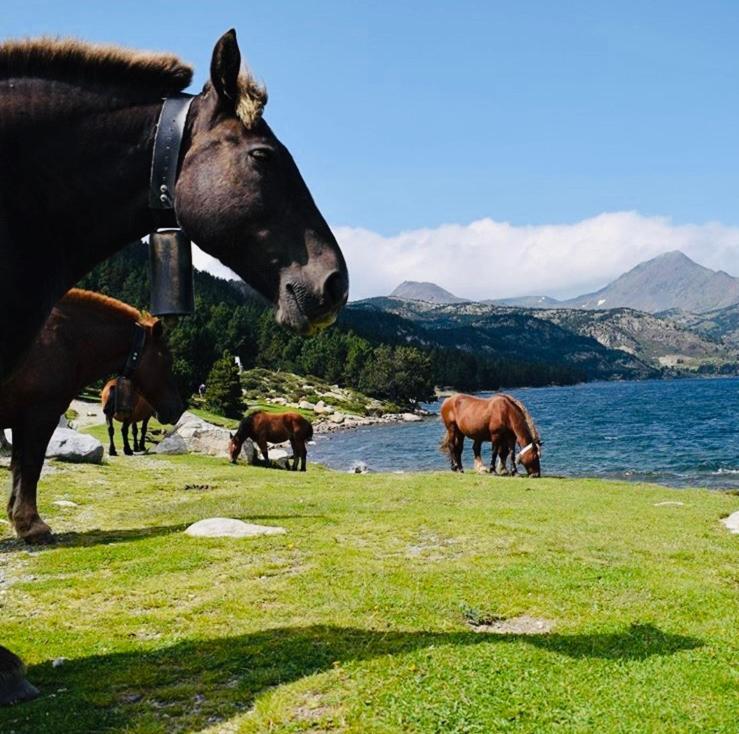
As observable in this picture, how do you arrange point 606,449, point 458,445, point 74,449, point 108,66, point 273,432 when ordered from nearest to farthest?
1. point 108,66
2. point 74,449
3. point 273,432
4. point 458,445
5. point 606,449

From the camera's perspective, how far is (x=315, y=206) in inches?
163

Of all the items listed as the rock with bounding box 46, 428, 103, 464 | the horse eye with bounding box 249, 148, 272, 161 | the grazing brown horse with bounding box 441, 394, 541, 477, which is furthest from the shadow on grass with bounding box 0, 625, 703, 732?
the grazing brown horse with bounding box 441, 394, 541, 477

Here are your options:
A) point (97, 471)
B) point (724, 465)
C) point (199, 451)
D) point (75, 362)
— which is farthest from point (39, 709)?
point (724, 465)

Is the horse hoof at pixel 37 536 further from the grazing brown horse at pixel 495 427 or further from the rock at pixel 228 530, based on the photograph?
the grazing brown horse at pixel 495 427

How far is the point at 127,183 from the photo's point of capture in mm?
4242

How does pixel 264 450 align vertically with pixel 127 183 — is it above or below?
below

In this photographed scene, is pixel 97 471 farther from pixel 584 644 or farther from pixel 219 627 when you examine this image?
pixel 584 644

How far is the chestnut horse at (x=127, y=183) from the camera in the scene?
155 inches

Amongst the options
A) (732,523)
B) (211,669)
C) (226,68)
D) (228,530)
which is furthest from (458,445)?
(226,68)

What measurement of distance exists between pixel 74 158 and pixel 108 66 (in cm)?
67

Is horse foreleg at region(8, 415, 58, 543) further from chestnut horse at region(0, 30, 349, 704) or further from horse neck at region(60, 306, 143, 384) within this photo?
chestnut horse at region(0, 30, 349, 704)

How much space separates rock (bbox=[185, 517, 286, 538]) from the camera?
1105cm

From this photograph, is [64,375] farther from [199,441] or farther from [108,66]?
[199,441]

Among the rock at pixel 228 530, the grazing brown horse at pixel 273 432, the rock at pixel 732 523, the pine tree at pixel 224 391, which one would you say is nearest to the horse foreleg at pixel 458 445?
the grazing brown horse at pixel 273 432
